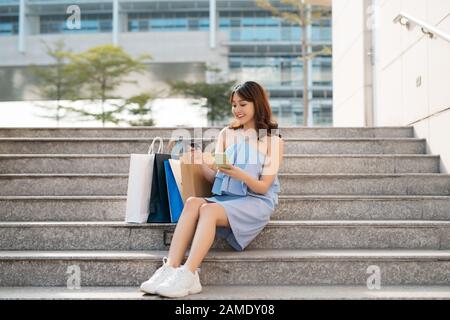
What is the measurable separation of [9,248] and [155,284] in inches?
44.5

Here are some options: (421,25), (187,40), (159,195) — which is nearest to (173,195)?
(159,195)

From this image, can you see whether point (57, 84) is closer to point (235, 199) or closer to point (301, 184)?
point (301, 184)

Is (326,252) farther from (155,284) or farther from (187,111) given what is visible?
(187,111)

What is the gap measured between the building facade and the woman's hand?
14895mm

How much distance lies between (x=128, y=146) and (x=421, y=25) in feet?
8.32

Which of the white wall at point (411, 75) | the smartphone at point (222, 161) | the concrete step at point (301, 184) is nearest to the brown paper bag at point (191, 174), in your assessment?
the smartphone at point (222, 161)

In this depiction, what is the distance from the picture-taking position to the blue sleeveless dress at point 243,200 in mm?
2943

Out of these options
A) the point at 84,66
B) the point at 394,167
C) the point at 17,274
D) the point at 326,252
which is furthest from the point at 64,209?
the point at 84,66

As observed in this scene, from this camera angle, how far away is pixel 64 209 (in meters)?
3.49

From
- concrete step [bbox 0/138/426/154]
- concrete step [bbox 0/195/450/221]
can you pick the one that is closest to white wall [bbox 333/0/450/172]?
concrete step [bbox 0/138/426/154]

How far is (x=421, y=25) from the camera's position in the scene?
13.7 ft

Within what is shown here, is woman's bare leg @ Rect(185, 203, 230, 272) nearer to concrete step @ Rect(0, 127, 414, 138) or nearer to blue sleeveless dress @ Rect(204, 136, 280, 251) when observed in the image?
blue sleeveless dress @ Rect(204, 136, 280, 251)

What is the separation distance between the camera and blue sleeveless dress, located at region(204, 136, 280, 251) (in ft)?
9.66
